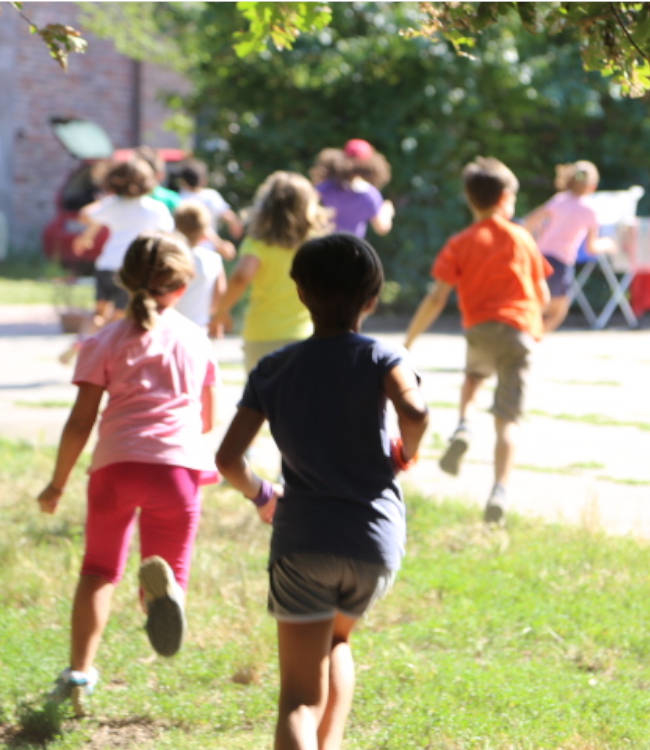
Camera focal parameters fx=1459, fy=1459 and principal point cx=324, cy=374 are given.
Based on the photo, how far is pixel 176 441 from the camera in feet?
14.0

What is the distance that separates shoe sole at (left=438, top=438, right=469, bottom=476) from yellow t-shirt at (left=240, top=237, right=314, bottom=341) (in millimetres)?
872

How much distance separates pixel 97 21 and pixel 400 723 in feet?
59.3

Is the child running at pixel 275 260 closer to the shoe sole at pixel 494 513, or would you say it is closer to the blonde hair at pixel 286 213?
the blonde hair at pixel 286 213

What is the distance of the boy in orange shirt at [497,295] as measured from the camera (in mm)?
6777

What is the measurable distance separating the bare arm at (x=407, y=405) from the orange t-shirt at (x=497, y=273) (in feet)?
11.6

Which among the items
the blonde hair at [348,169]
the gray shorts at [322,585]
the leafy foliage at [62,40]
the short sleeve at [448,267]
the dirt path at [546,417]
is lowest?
the dirt path at [546,417]

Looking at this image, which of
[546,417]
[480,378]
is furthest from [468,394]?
[546,417]

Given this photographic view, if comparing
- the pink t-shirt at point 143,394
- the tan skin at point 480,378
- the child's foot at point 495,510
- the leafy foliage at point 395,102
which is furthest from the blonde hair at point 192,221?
the leafy foliage at point 395,102

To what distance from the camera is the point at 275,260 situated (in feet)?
22.2

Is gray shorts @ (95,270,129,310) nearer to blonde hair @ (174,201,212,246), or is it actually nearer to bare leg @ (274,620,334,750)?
blonde hair @ (174,201,212,246)

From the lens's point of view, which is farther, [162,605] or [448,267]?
[448,267]

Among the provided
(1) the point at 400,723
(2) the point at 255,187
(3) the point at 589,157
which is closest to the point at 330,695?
(1) the point at 400,723

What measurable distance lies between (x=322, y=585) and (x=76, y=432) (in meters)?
1.27

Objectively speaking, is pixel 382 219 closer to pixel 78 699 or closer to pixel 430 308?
pixel 430 308
